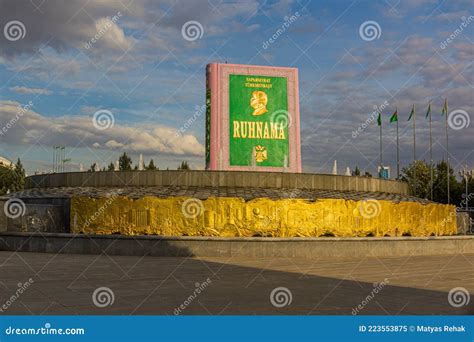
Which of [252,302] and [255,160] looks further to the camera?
[255,160]

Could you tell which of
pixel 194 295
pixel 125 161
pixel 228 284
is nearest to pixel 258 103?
pixel 228 284

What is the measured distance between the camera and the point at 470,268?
12.8 metres

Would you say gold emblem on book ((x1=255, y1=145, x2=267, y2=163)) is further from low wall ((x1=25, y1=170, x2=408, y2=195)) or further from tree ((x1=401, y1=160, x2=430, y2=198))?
tree ((x1=401, y1=160, x2=430, y2=198))

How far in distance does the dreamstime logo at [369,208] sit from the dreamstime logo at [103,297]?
10.4 meters

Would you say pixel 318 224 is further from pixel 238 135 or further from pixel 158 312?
pixel 238 135

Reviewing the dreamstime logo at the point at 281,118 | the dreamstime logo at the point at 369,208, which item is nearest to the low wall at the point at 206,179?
the dreamstime logo at the point at 369,208

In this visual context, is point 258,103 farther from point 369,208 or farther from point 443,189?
point 443,189

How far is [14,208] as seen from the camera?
675 inches

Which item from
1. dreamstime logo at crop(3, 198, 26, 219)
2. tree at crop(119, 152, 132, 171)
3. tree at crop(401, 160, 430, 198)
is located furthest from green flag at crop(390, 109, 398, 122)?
tree at crop(119, 152, 132, 171)

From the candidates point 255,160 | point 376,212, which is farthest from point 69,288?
point 255,160

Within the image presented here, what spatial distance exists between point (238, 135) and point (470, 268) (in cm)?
1903

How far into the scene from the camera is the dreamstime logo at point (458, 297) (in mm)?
7480

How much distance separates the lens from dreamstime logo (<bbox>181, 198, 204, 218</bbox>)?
15773 millimetres

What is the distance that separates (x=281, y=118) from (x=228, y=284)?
74.1ft
